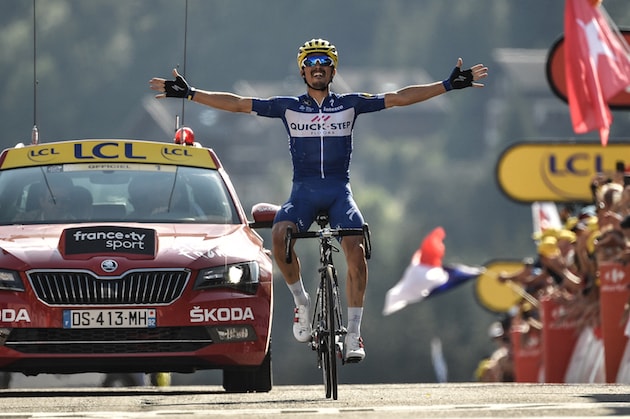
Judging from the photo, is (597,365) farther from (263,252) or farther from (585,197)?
(585,197)

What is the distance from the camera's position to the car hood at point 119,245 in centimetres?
1254

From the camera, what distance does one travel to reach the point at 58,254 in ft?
41.2

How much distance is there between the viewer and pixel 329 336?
12195mm

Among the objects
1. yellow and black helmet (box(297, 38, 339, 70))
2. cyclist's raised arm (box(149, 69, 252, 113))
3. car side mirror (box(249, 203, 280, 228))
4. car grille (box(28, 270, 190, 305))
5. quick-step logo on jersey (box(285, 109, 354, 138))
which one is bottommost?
car grille (box(28, 270, 190, 305))

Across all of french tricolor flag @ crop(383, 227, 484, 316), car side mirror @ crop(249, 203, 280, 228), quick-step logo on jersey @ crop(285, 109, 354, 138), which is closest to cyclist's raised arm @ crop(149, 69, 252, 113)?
quick-step logo on jersey @ crop(285, 109, 354, 138)

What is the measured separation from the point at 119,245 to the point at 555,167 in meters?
26.5

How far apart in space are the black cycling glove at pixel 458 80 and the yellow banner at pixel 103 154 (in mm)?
1904

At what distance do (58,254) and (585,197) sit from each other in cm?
2681

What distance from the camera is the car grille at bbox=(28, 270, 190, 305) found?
490 inches

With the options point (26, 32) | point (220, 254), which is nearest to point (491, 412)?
point (220, 254)

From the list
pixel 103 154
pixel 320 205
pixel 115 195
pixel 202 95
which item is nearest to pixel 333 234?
pixel 320 205

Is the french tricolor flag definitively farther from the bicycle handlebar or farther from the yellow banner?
the bicycle handlebar

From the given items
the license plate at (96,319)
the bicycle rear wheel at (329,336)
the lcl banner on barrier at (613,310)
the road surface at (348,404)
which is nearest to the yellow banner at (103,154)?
the road surface at (348,404)

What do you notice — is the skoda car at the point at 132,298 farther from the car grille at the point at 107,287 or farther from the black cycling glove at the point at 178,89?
the black cycling glove at the point at 178,89
